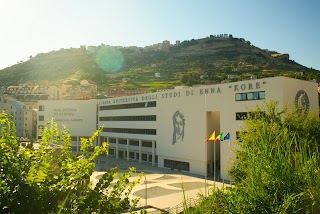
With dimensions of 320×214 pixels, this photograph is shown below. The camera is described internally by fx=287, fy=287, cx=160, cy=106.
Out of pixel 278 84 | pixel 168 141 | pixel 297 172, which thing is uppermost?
pixel 278 84

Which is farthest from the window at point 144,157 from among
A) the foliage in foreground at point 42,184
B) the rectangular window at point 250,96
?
the foliage in foreground at point 42,184

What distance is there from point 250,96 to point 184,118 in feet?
40.6

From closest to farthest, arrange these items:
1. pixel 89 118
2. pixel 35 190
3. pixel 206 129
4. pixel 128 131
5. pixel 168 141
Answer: pixel 35 190
pixel 206 129
pixel 168 141
pixel 128 131
pixel 89 118

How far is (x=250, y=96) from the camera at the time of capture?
115 ft

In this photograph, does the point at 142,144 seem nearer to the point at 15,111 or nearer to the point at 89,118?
the point at 89,118

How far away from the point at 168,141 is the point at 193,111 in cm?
817

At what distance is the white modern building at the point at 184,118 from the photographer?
35.1 metres

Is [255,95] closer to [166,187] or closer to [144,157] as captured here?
[166,187]

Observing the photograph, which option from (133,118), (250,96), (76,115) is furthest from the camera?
(76,115)

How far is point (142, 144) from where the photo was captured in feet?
184

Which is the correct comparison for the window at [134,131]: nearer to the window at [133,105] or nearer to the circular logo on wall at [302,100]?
the window at [133,105]

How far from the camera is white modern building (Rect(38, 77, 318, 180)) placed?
3509cm

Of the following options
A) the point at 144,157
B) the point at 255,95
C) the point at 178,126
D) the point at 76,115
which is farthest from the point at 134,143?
the point at 255,95

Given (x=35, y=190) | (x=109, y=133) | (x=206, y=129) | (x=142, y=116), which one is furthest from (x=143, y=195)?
(x=109, y=133)
